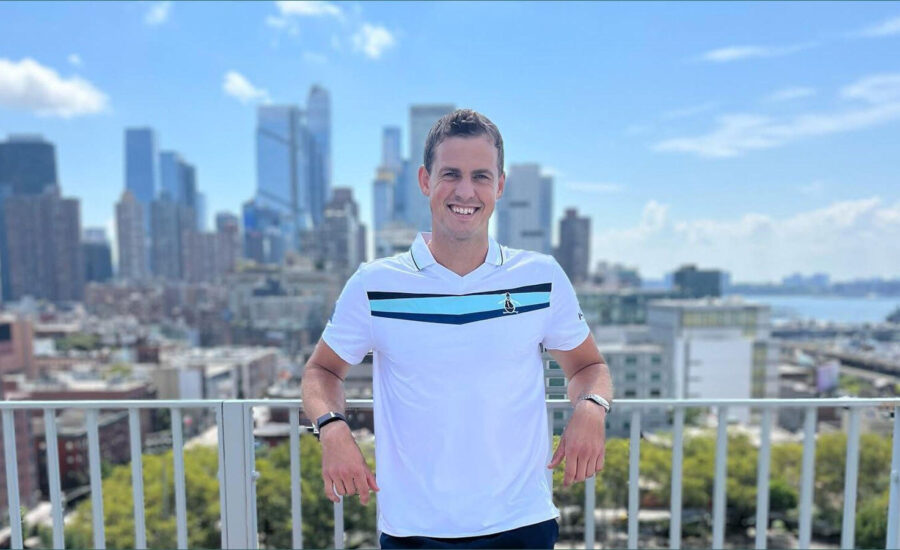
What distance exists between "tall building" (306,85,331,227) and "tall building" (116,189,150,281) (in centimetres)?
5696

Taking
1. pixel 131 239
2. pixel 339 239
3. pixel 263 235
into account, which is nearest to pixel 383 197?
pixel 263 235

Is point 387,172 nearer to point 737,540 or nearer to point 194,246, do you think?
point 194,246

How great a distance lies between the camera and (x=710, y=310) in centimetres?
4403

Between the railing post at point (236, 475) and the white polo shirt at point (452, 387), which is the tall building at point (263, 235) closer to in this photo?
the railing post at point (236, 475)

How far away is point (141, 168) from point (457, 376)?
156753mm

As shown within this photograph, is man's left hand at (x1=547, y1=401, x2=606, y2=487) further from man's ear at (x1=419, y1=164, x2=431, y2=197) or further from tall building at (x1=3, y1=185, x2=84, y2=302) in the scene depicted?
tall building at (x1=3, y1=185, x2=84, y2=302)

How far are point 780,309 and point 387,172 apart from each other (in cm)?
9352

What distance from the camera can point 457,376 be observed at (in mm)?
1206

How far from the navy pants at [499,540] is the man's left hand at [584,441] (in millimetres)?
150

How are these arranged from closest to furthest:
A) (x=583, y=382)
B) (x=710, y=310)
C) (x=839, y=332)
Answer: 1. (x=583, y=382)
2. (x=710, y=310)
3. (x=839, y=332)

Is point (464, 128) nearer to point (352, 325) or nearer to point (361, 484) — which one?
point (352, 325)

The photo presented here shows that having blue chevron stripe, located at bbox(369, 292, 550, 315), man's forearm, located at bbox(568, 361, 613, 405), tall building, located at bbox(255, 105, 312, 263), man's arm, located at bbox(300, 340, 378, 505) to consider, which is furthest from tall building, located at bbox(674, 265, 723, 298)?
tall building, located at bbox(255, 105, 312, 263)

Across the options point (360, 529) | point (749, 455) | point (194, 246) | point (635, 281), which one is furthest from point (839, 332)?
point (194, 246)

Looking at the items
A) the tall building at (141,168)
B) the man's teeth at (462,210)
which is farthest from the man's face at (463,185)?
the tall building at (141,168)
